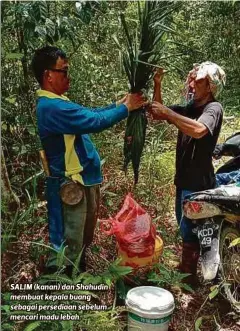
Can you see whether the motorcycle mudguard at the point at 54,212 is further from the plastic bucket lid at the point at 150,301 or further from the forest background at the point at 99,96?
the plastic bucket lid at the point at 150,301

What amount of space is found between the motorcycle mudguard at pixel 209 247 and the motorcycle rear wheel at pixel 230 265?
0.06 metres

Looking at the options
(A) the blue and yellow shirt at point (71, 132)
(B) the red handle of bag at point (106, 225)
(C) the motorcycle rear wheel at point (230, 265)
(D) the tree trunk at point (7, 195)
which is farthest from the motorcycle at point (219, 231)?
(D) the tree trunk at point (7, 195)

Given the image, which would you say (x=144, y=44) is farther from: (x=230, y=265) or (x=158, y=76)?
(x=230, y=265)

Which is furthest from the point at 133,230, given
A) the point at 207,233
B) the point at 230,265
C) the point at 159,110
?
the point at 159,110

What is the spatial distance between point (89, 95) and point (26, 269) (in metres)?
0.86

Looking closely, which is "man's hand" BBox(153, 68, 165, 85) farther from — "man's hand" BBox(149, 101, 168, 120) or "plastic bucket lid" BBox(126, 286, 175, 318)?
"plastic bucket lid" BBox(126, 286, 175, 318)

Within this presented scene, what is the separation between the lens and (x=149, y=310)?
8.29 feet

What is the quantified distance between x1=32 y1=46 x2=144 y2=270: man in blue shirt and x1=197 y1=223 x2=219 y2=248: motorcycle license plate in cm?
48

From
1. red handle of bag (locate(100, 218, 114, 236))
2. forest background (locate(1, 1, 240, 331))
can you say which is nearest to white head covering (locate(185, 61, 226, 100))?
forest background (locate(1, 1, 240, 331))

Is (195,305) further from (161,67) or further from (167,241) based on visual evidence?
(161,67)

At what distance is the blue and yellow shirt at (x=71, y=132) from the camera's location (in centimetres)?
253

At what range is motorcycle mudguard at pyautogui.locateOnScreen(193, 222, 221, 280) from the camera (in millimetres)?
2666

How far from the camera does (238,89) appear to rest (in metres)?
3.06

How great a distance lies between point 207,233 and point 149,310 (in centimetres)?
45
